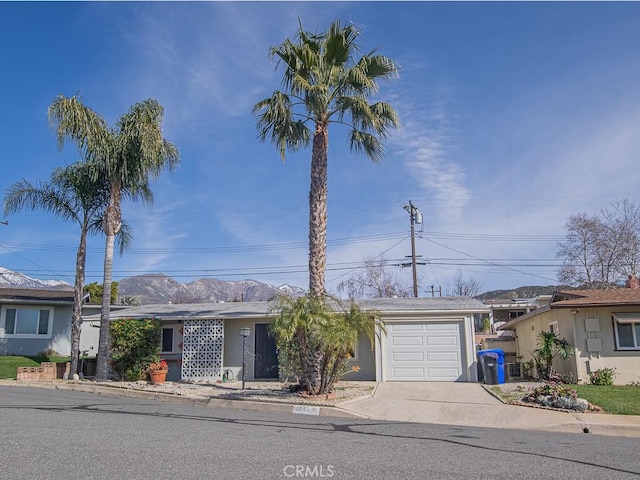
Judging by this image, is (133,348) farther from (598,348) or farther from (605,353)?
(605,353)

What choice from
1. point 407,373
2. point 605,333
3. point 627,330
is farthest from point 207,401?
point 627,330

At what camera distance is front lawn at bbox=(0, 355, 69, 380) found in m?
20.9

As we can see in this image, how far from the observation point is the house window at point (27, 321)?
26297mm

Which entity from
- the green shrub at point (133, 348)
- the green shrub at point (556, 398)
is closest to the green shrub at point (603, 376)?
the green shrub at point (556, 398)

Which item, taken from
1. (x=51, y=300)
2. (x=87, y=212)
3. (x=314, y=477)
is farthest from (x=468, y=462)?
(x=51, y=300)

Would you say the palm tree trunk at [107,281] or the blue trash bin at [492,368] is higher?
the palm tree trunk at [107,281]

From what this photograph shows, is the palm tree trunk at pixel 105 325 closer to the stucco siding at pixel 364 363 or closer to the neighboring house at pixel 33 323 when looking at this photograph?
the stucco siding at pixel 364 363

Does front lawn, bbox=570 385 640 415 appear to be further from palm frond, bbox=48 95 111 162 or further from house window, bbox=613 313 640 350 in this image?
palm frond, bbox=48 95 111 162

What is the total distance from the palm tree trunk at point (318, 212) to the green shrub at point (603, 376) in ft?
30.0

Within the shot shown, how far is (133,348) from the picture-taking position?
19203 millimetres

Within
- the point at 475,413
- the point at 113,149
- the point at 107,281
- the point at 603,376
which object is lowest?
the point at 475,413

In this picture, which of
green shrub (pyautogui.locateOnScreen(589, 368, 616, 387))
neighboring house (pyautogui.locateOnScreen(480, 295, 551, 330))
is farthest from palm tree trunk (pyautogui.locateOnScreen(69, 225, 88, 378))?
neighboring house (pyautogui.locateOnScreen(480, 295, 551, 330))

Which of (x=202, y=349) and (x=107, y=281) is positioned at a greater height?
(x=107, y=281)

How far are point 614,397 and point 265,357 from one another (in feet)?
36.5
